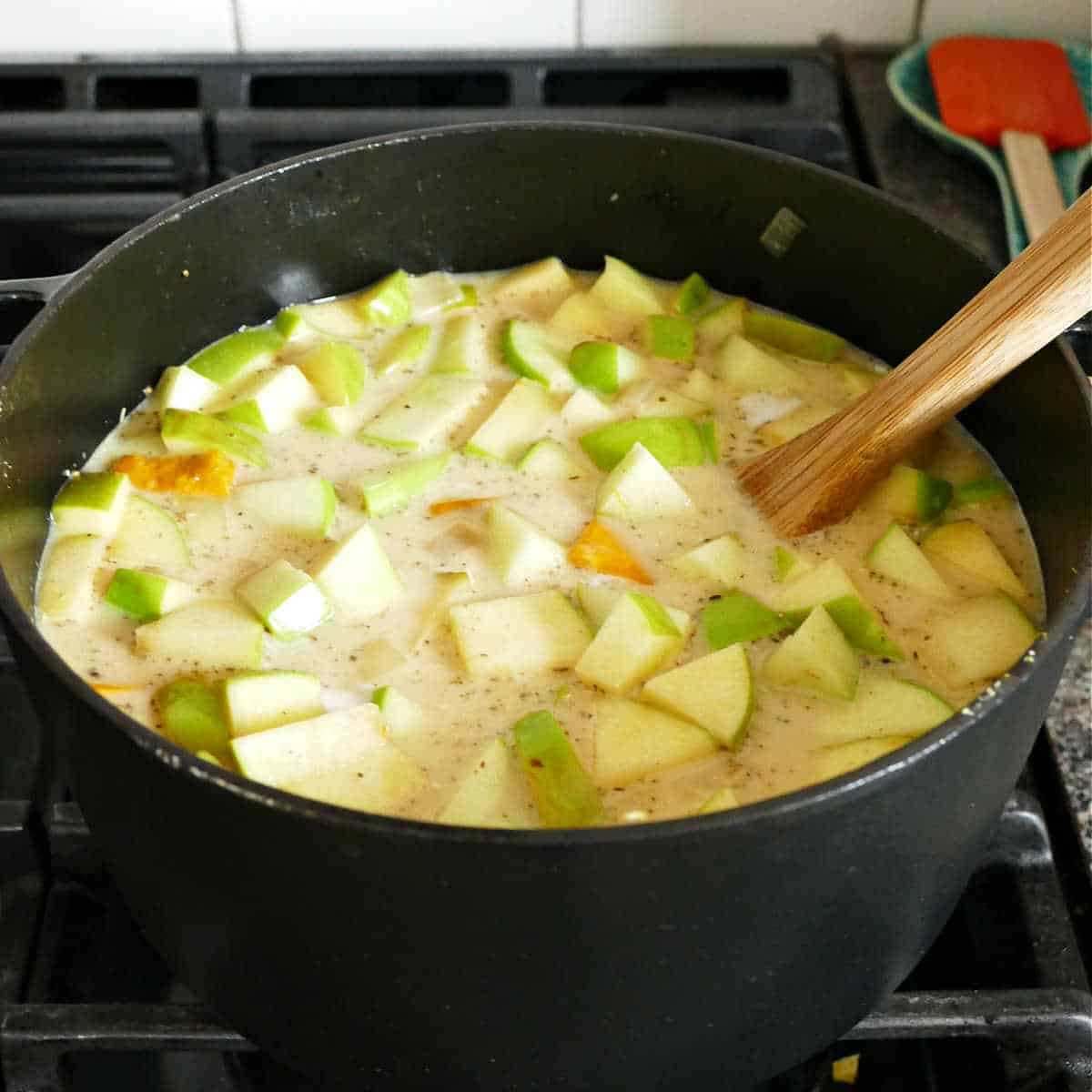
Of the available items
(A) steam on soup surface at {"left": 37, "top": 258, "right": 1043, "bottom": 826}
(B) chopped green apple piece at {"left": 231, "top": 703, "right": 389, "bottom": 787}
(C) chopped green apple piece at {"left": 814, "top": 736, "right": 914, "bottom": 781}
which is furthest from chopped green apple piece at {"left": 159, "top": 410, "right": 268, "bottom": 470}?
(C) chopped green apple piece at {"left": 814, "top": 736, "right": 914, "bottom": 781}

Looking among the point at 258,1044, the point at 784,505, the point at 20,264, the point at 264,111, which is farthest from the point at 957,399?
the point at 20,264

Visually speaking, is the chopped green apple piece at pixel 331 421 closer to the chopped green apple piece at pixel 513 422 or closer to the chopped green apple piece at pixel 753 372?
the chopped green apple piece at pixel 513 422

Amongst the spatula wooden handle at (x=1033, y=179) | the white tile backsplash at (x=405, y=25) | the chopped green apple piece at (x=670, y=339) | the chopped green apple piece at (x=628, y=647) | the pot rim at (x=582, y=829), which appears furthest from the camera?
the white tile backsplash at (x=405, y=25)

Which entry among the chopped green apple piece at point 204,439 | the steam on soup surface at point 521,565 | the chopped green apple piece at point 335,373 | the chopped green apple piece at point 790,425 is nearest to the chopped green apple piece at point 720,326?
the steam on soup surface at point 521,565

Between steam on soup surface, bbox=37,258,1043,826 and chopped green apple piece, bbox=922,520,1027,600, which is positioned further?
chopped green apple piece, bbox=922,520,1027,600

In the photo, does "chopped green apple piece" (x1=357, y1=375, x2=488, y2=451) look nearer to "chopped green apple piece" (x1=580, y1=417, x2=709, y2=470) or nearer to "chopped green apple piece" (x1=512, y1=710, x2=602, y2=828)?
"chopped green apple piece" (x1=580, y1=417, x2=709, y2=470)
